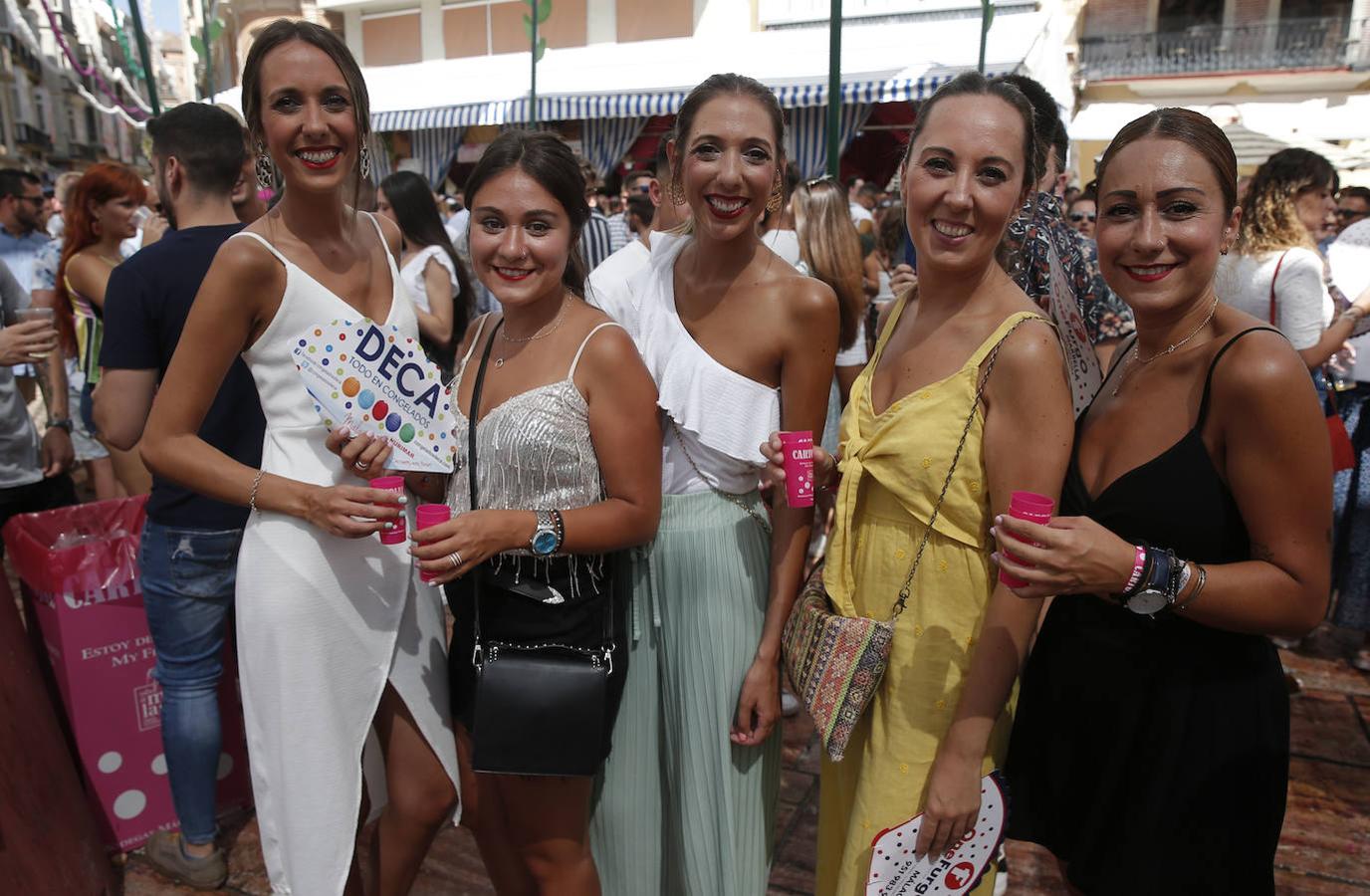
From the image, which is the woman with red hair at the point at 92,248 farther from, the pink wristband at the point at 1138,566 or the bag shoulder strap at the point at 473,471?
A: the pink wristband at the point at 1138,566

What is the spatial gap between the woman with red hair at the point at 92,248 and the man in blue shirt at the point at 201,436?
1199 mm

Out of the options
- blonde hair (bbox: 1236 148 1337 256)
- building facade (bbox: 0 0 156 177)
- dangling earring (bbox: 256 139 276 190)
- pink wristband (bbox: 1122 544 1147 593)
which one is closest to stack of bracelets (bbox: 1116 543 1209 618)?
pink wristband (bbox: 1122 544 1147 593)

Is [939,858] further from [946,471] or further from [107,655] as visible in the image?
[107,655]

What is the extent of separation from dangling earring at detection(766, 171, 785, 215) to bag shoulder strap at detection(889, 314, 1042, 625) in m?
0.71

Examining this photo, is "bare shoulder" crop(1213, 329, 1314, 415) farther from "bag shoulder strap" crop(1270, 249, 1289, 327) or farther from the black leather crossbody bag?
"bag shoulder strap" crop(1270, 249, 1289, 327)

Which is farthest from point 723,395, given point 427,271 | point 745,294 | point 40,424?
point 40,424

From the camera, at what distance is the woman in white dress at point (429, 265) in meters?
5.11

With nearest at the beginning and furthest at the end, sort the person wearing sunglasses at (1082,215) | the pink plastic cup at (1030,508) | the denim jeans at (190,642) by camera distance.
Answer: the pink plastic cup at (1030,508)
the denim jeans at (190,642)
the person wearing sunglasses at (1082,215)

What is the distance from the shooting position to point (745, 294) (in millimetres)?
2027

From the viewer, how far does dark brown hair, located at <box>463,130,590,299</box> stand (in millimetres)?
1953

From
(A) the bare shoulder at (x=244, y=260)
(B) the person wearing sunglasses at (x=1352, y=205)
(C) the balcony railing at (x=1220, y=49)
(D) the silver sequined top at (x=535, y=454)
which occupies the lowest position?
(D) the silver sequined top at (x=535, y=454)

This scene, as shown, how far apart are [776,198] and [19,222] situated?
6.67 m

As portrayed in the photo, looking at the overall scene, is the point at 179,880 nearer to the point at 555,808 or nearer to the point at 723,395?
the point at 555,808

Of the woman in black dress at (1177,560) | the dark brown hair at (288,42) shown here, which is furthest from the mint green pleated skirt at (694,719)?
the dark brown hair at (288,42)
